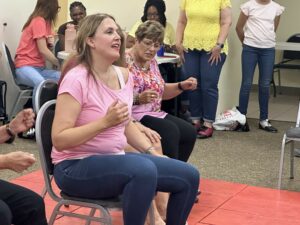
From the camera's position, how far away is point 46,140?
262 centimetres

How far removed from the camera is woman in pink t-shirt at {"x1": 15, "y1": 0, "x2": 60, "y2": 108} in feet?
18.6

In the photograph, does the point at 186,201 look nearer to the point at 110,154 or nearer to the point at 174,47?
the point at 110,154

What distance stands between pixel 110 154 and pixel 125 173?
19cm

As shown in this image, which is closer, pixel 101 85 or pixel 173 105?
pixel 101 85

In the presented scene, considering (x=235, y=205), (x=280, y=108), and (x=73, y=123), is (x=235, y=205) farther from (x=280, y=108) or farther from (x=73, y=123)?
(x=280, y=108)

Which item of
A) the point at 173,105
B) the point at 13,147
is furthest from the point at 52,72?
the point at 173,105

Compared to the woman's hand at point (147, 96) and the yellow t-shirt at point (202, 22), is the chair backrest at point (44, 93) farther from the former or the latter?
the yellow t-shirt at point (202, 22)

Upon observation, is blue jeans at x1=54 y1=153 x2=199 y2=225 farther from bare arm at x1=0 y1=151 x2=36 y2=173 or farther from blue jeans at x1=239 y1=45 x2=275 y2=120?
blue jeans at x1=239 y1=45 x2=275 y2=120

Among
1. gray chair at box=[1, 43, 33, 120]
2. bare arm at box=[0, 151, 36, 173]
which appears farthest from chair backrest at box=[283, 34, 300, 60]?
bare arm at box=[0, 151, 36, 173]

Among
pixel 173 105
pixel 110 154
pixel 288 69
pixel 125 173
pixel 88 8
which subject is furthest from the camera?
pixel 288 69

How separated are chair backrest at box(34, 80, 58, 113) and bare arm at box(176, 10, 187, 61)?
2.78m

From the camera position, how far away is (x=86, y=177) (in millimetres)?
2404

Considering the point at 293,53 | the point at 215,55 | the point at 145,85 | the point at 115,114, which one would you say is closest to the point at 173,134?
the point at 145,85

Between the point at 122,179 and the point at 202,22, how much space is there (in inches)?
137
